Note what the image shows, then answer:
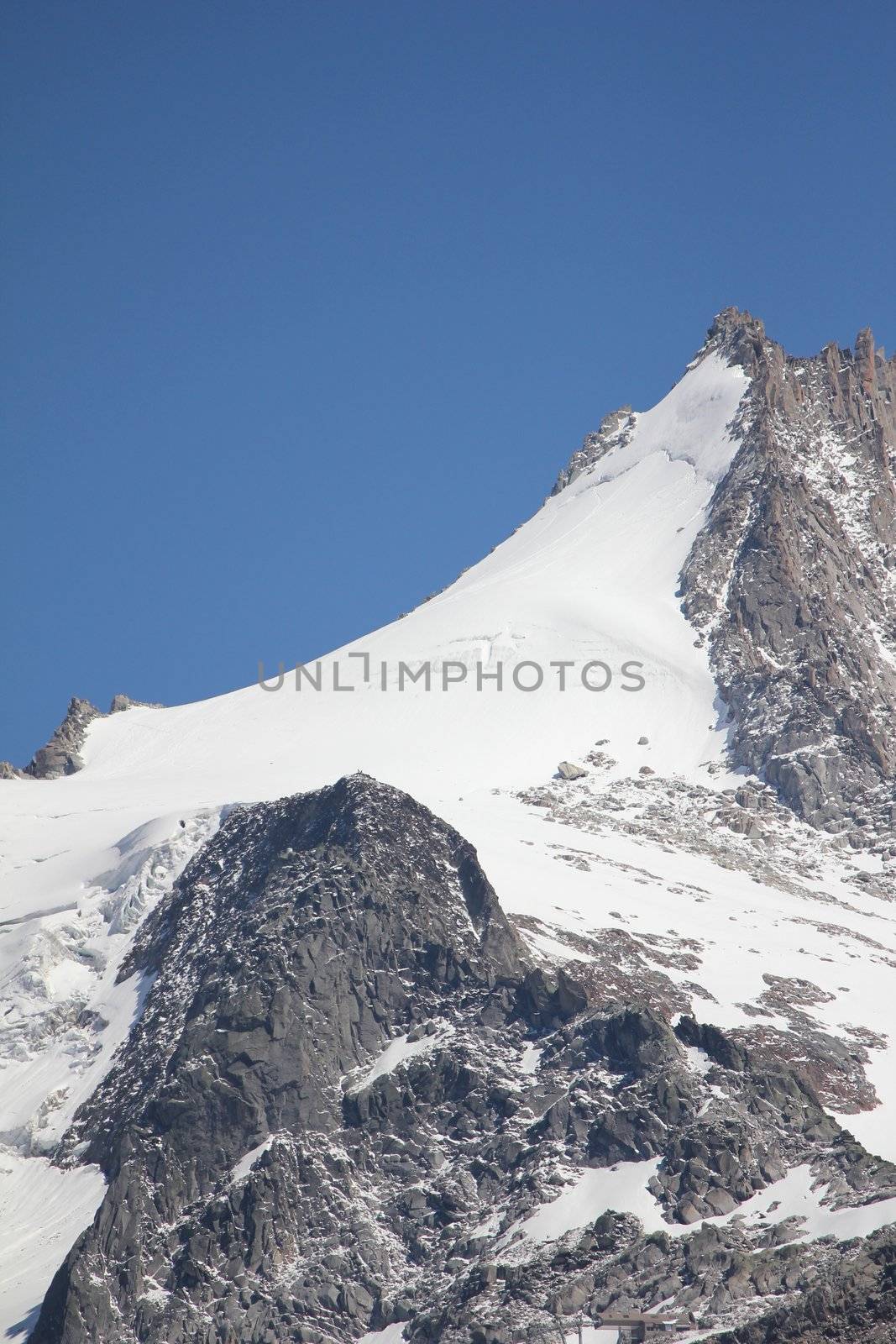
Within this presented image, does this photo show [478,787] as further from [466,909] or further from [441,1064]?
[441,1064]

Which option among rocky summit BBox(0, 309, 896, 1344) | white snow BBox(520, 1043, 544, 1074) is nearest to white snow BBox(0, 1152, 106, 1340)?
rocky summit BBox(0, 309, 896, 1344)

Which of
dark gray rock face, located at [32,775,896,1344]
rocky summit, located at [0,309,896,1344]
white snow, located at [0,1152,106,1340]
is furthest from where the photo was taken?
white snow, located at [0,1152,106,1340]

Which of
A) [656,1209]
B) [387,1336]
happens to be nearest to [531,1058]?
[656,1209]

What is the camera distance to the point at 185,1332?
106 metres

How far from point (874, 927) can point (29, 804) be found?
6370 cm

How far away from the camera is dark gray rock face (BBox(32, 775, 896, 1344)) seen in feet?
329

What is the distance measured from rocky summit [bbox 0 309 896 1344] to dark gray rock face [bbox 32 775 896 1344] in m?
0.18

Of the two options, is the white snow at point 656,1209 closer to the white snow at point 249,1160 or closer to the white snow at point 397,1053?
the white snow at point 397,1053

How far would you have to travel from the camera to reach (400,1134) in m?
115

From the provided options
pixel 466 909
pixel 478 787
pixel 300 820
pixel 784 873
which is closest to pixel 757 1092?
pixel 466 909

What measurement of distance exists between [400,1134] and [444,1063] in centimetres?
442

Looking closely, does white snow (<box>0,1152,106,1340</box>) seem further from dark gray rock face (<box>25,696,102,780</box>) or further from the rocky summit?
dark gray rock face (<box>25,696,102,780</box>)

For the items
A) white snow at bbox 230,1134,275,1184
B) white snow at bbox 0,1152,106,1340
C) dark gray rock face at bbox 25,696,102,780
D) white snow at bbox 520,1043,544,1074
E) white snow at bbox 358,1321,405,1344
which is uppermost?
dark gray rock face at bbox 25,696,102,780

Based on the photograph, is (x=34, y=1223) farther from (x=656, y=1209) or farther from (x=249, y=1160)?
(x=656, y=1209)
